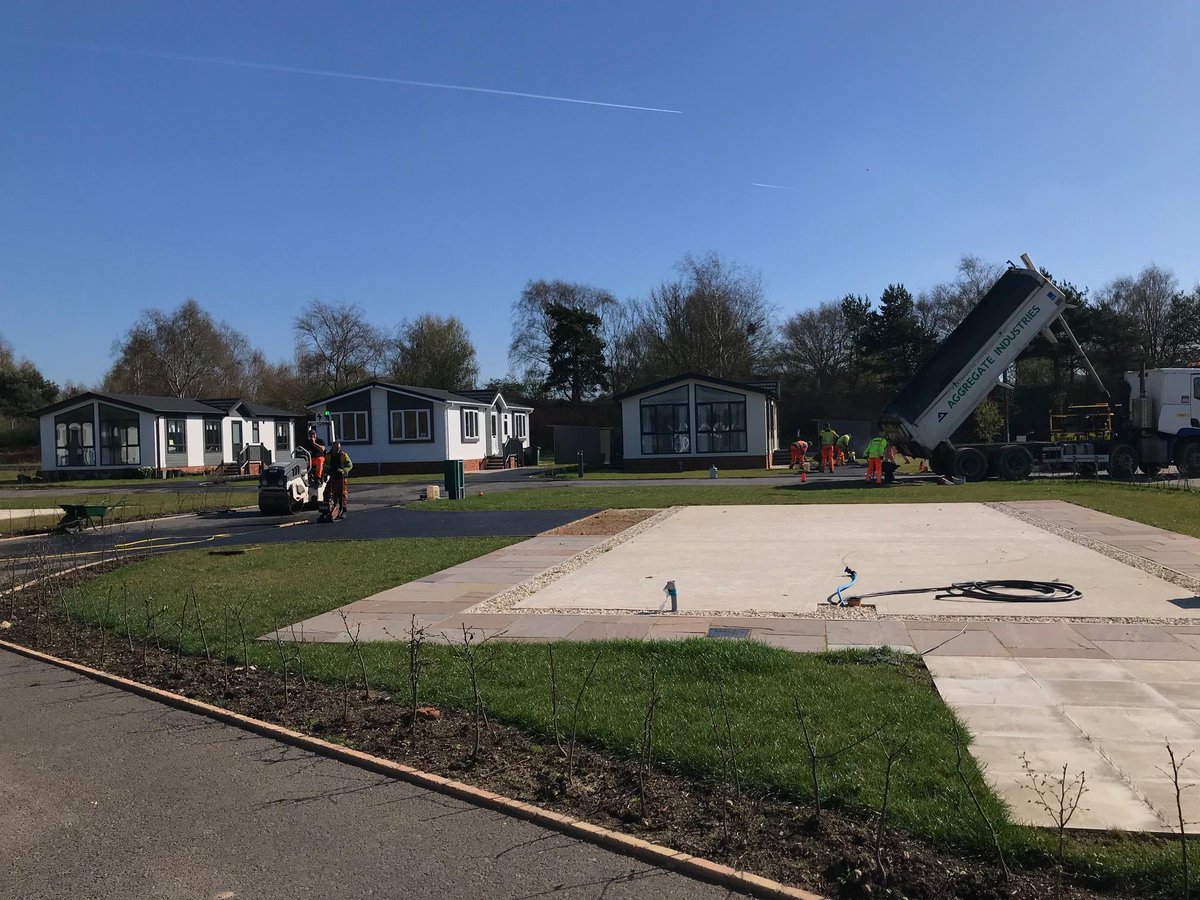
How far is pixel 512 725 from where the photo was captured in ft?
18.2

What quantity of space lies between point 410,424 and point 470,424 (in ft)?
12.3

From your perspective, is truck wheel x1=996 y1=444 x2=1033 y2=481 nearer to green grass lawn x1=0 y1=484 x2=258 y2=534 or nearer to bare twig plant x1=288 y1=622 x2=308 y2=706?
green grass lawn x1=0 y1=484 x2=258 y2=534

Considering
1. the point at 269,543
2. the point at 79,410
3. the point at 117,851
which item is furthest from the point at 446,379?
the point at 117,851

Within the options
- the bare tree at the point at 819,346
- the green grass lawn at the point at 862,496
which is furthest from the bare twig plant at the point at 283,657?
the bare tree at the point at 819,346

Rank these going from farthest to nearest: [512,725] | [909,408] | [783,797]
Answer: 1. [909,408]
2. [512,725]
3. [783,797]

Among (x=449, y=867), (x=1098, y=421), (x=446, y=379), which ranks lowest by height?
(x=449, y=867)

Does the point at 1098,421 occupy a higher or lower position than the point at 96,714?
higher

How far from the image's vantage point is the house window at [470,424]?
44.0 metres

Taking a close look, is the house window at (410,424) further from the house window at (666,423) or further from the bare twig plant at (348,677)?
the bare twig plant at (348,677)

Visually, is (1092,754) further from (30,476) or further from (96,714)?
(30,476)

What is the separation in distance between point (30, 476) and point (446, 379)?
27684 millimetres

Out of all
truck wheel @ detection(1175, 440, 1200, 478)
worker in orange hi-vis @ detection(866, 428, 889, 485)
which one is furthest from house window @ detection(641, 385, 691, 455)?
truck wheel @ detection(1175, 440, 1200, 478)

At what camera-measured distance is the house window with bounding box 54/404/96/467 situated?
44.4m

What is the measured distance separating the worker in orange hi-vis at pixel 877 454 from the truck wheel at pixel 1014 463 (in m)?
3.32
